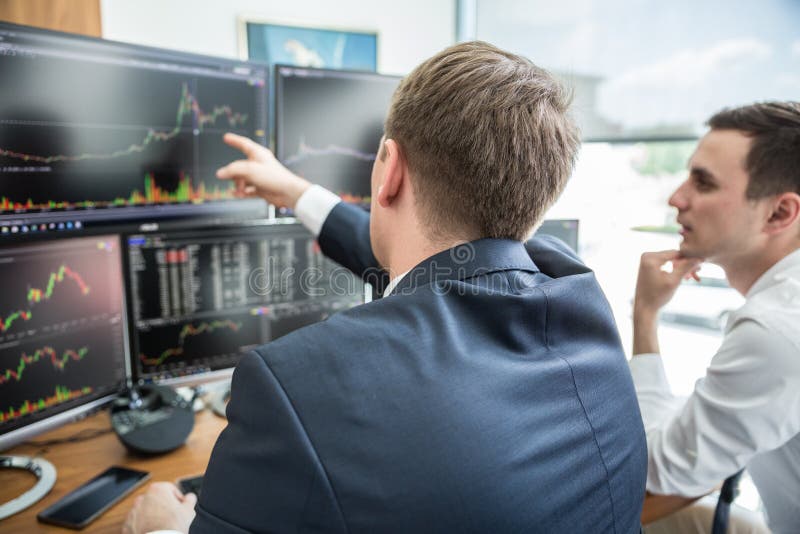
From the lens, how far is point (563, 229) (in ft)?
5.39

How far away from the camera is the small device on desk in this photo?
1.13m

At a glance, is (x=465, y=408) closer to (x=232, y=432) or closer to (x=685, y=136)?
(x=232, y=432)

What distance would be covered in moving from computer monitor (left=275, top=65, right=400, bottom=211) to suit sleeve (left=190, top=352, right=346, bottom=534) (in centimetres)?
90

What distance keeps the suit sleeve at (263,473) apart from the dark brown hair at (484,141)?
344 millimetres

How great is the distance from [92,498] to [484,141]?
2.99 ft

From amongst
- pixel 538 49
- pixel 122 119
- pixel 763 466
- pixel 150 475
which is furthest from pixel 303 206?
pixel 538 49

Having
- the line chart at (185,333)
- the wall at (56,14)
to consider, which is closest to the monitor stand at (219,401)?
the line chart at (185,333)

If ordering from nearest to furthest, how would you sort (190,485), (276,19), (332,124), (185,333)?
(190,485)
(185,333)
(332,124)
(276,19)

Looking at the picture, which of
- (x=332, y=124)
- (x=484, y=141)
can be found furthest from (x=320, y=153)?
(x=484, y=141)

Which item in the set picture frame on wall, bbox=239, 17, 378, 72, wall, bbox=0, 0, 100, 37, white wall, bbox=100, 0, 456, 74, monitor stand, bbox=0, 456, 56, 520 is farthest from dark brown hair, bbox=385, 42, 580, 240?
white wall, bbox=100, 0, 456, 74

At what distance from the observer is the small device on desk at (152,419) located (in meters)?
1.13

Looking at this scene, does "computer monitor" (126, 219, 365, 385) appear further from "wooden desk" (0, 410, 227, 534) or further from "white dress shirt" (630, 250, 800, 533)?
"white dress shirt" (630, 250, 800, 533)

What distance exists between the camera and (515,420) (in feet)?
1.91

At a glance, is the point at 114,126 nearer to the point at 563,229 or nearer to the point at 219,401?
the point at 219,401
